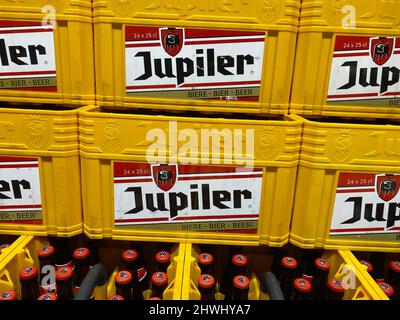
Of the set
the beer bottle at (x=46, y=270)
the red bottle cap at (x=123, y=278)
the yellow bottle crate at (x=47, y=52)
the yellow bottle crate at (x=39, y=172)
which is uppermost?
the yellow bottle crate at (x=47, y=52)

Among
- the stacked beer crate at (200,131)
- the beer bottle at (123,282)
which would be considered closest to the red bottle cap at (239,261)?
the stacked beer crate at (200,131)

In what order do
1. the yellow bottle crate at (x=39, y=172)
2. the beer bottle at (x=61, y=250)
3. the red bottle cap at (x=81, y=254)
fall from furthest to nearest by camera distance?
the beer bottle at (x=61, y=250), the red bottle cap at (x=81, y=254), the yellow bottle crate at (x=39, y=172)

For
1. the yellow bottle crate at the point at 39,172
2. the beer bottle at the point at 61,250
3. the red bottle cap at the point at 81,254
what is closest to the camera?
the yellow bottle crate at the point at 39,172

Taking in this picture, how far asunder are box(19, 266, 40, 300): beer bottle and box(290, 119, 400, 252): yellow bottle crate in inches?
32.1

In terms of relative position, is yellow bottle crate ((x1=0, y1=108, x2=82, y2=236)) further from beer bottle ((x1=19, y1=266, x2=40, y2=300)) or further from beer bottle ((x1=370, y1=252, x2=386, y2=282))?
beer bottle ((x1=370, y1=252, x2=386, y2=282))

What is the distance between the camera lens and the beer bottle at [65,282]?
976mm

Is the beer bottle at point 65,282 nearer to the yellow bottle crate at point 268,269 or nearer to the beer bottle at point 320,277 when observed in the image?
the yellow bottle crate at point 268,269

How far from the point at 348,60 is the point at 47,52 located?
90cm

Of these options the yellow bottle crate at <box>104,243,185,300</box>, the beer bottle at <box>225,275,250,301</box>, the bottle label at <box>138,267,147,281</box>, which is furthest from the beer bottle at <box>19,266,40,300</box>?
the beer bottle at <box>225,275,250,301</box>

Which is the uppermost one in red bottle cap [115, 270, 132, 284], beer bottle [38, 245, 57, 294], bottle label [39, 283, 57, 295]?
red bottle cap [115, 270, 132, 284]

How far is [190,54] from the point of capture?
994mm

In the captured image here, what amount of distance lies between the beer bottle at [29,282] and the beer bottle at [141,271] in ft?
1.12

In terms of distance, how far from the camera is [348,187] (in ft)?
3.37

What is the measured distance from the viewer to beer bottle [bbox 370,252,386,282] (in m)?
1.24
